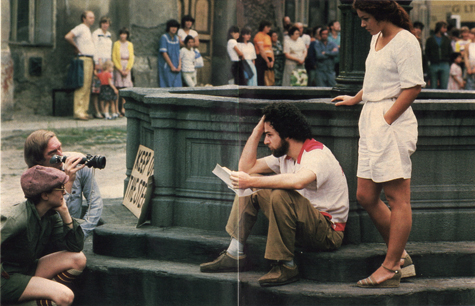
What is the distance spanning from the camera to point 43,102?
12.2 metres

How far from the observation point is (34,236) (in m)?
3.77

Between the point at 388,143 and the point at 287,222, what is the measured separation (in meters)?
0.72

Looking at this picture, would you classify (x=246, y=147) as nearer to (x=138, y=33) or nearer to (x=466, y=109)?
(x=466, y=109)

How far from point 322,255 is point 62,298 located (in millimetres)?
1529

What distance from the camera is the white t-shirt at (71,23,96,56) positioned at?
12.0m

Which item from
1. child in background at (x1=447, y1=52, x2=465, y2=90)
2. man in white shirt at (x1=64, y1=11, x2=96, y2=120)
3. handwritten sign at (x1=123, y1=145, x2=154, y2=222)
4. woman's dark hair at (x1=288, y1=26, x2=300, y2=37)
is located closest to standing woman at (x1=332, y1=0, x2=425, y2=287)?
handwritten sign at (x1=123, y1=145, x2=154, y2=222)

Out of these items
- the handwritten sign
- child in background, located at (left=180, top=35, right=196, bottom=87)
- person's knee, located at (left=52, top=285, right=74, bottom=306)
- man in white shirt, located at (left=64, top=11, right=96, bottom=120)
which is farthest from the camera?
man in white shirt, located at (left=64, top=11, right=96, bottom=120)

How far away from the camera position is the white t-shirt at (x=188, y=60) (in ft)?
36.8

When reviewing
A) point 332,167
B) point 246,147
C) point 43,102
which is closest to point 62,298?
point 246,147

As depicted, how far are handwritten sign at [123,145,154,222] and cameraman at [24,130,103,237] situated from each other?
337 millimetres

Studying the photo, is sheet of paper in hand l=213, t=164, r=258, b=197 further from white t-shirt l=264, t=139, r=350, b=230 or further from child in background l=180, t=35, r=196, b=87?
child in background l=180, t=35, r=196, b=87

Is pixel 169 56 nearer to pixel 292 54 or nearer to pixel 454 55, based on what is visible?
pixel 292 54

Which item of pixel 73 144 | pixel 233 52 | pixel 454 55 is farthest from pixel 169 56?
pixel 454 55

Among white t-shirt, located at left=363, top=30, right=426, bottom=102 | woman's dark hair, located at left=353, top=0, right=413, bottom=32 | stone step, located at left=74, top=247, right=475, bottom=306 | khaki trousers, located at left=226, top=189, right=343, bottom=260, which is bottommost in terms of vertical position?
stone step, located at left=74, top=247, right=475, bottom=306
